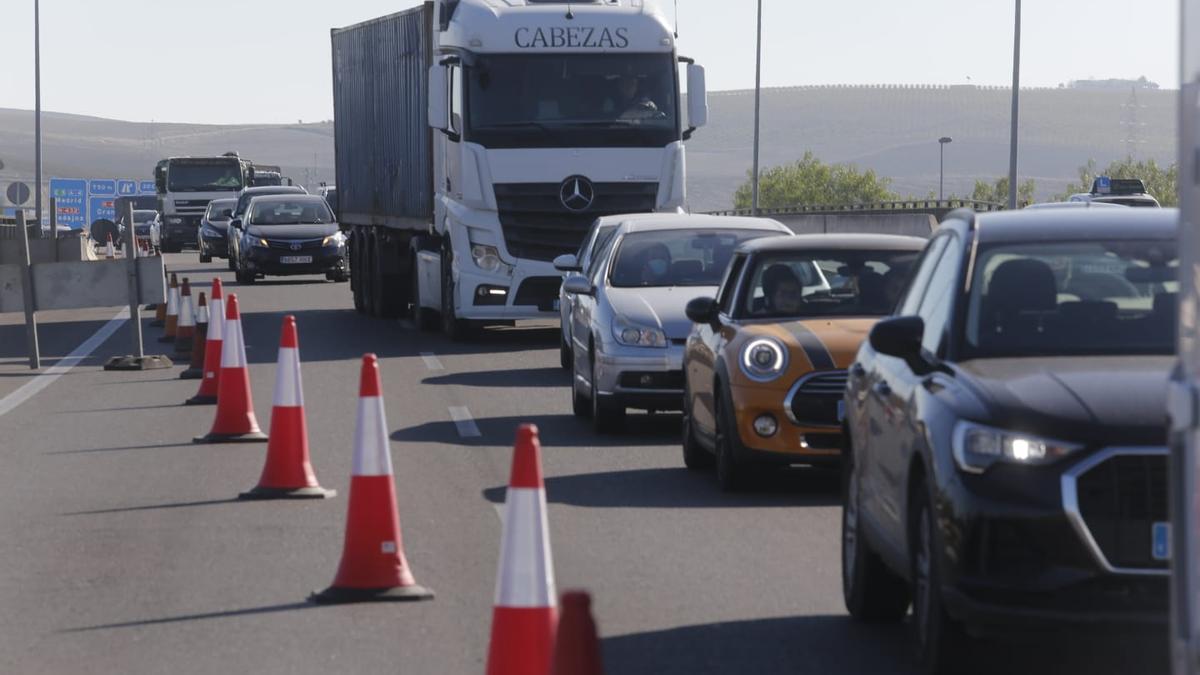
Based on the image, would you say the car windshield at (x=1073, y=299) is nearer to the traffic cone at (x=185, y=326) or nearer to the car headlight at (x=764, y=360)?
the car headlight at (x=764, y=360)

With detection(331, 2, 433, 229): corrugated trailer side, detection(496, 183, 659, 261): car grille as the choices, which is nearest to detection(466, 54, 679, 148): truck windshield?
detection(496, 183, 659, 261): car grille

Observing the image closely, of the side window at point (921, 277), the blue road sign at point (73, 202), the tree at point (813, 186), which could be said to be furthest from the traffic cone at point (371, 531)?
the tree at point (813, 186)

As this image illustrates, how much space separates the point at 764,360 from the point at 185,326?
41.0 feet

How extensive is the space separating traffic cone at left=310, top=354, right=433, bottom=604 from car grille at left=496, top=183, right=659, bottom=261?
15038 mm

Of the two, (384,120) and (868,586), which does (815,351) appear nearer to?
(868,586)

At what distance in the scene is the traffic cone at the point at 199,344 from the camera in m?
19.3

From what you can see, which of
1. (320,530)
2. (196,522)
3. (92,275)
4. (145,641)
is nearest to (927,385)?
(145,641)

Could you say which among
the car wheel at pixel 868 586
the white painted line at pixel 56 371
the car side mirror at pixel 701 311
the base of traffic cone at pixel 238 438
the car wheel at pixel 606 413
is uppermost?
the car side mirror at pixel 701 311

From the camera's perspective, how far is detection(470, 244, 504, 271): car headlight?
23516 millimetres

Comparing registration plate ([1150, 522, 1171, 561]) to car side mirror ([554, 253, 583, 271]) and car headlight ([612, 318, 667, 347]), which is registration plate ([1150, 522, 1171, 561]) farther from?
car side mirror ([554, 253, 583, 271])

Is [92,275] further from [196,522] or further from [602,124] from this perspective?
[196,522]

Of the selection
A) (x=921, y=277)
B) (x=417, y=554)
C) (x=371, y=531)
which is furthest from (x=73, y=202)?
(x=921, y=277)

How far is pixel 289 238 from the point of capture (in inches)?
1548

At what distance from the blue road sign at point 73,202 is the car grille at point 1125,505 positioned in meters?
77.6
